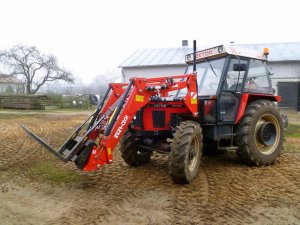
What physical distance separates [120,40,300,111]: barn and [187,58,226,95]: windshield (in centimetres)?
1475

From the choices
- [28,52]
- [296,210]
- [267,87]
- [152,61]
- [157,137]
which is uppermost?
[28,52]

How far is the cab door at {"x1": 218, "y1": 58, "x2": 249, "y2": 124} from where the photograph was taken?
20.9ft

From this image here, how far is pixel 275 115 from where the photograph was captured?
6895mm

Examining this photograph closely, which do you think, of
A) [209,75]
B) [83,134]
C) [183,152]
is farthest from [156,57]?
[183,152]

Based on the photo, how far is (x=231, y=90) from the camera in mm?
6484

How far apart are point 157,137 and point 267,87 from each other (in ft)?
8.90

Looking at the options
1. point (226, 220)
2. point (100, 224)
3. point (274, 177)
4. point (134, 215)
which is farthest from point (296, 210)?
point (100, 224)

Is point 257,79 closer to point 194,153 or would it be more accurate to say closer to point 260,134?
point 260,134

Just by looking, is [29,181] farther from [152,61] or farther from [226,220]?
[152,61]

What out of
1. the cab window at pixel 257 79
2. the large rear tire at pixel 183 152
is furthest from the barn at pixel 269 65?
the large rear tire at pixel 183 152

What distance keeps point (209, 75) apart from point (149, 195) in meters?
2.88

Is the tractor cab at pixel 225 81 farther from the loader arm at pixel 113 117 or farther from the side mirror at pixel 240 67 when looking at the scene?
the loader arm at pixel 113 117

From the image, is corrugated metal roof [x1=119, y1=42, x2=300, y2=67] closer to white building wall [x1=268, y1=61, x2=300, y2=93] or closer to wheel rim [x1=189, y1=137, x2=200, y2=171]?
white building wall [x1=268, y1=61, x2=300, y2=93]

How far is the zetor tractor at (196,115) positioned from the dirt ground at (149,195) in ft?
1.23
